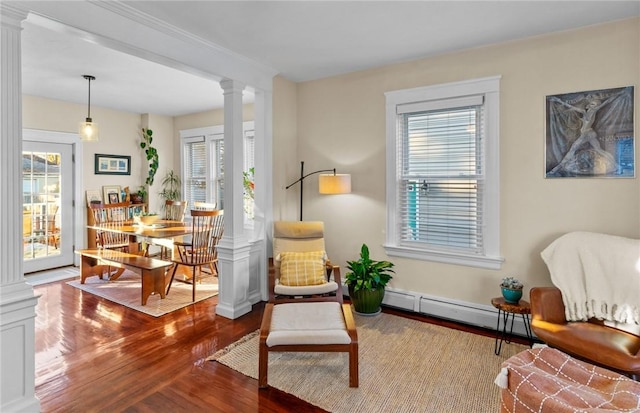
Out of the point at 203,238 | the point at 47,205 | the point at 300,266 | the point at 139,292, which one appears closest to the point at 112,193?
the point at 47,205

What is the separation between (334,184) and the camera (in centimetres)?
372

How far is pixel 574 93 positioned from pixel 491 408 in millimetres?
2529

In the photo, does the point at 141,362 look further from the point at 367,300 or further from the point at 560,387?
the point at 560,387

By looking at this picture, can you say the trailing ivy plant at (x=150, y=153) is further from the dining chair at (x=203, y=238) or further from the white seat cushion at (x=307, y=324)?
the white seat cushion at (x=307, y=324)

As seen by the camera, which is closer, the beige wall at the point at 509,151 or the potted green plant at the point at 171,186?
the beige wall at the point at 509,151

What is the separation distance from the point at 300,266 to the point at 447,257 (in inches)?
58.4

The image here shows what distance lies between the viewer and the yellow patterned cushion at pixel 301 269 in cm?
340

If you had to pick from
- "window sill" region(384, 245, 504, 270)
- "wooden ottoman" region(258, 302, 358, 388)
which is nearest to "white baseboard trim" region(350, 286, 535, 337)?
"window sill" region(384, 245, 504, 270)

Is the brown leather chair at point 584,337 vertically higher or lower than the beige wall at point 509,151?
lower

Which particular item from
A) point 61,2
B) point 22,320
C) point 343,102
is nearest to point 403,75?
point 343,102

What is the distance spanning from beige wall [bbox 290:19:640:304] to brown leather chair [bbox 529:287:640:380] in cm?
65

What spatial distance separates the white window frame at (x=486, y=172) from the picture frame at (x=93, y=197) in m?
4.93

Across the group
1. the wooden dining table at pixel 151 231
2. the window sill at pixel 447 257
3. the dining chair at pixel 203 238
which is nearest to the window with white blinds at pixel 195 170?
the wooden dining table at pixel 151 231

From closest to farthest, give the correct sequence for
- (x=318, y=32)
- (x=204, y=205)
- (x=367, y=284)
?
1. (x=318, y=32)
2. (x=367, y=284)
3. (x=204, y=205)
